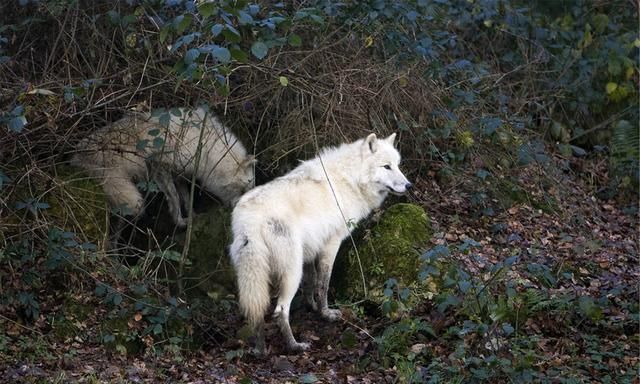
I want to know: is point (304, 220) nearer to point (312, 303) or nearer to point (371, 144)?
point (312, 303)

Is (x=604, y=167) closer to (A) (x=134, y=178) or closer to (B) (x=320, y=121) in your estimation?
(B) (x=320, y=121)

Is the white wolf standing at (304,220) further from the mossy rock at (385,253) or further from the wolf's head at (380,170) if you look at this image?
the mossy rock at (385,253)

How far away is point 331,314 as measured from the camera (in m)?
7.13

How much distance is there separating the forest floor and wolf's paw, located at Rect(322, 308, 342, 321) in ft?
0.18

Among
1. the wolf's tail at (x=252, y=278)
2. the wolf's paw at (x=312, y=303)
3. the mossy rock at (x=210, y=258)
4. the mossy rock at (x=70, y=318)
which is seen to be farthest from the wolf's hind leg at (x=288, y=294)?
the mossy rock at (x=70, y=318)

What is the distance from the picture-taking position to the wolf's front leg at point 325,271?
7219 mm

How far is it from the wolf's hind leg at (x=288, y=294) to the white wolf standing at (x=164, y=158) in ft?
4.30

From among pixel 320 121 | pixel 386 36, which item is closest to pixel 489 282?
pixel 320 121

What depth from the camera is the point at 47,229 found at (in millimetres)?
6793

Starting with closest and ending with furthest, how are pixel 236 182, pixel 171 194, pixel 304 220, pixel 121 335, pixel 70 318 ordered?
pixel 121 335, pixel 70 318, pixel 304 220, pixel 171 194, pixel 236 182

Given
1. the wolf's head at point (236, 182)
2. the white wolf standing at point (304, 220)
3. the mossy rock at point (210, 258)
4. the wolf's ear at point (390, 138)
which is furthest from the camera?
the wolf's head at point (236, 182)

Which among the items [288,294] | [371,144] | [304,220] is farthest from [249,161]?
[288,294]

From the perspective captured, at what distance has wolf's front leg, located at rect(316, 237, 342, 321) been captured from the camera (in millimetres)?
7219

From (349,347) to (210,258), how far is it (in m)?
1.78
